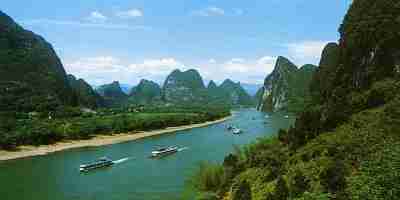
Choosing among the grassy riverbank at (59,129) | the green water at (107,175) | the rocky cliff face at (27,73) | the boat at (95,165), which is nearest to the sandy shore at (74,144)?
the grassy riverbank at (59,129)

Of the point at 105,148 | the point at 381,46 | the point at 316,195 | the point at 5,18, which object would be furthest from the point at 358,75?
the point at 5,18

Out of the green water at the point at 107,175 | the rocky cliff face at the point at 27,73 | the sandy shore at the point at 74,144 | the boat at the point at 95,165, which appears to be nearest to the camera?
the green water at the point at 107,175

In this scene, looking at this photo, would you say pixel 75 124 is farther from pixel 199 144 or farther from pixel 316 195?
pixel 316 195

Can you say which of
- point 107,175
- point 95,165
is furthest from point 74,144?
point 107,175

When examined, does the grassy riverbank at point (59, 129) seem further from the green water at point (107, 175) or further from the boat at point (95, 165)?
the boat at point (95, 165)

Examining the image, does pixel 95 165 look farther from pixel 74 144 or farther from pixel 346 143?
pixel 346 143

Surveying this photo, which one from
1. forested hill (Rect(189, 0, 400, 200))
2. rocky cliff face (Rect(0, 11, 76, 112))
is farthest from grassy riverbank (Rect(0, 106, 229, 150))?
forested hill (Rect(189, 0, 400, 200))
